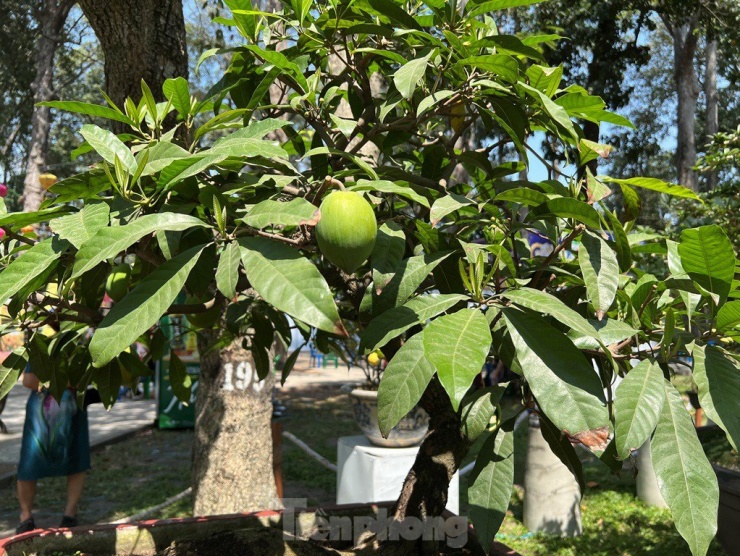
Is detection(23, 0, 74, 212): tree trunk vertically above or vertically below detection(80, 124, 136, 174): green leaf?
above

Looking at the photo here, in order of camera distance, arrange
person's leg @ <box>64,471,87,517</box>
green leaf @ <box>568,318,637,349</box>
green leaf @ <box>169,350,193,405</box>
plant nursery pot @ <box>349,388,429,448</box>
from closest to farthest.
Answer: green leaf @ <box>568,318,637,349</box>
green leaf @ <box>169,350,193,405</box>
plant nursery pot @ <box>349,388,429,448</box>
person's leg @ <box>64,471,87,517</box>

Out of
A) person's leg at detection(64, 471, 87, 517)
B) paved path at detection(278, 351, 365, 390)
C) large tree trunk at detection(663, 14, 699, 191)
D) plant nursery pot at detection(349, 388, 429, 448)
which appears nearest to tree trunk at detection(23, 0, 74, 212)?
paved path at detection(278, 351, 365, 390)

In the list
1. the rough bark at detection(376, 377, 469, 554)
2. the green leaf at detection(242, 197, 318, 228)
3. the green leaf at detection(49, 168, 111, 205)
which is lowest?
the rough bark at detection(376, 377, 469, 554)

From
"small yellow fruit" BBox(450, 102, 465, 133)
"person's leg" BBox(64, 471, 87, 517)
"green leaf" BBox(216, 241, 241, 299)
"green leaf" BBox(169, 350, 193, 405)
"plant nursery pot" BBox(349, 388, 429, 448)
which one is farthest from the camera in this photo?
"person's leg" BBox(64, 471, 87, 517)

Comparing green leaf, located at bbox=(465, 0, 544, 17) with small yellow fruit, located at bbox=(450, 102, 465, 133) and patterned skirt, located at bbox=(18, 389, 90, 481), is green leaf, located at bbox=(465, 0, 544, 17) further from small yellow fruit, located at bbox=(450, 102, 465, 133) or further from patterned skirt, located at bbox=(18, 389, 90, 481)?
patterned skirt, located at bbox=(18, 389, 90, 481)

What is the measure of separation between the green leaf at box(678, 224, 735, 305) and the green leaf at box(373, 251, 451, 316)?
34cm

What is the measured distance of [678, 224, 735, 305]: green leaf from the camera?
0.90m

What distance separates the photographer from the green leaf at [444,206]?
0.97 metres

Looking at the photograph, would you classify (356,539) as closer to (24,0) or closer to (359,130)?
(359,130)

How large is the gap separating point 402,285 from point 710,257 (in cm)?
44

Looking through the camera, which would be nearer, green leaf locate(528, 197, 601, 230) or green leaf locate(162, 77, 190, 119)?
green leaf locate(528, 197, 601, 230)

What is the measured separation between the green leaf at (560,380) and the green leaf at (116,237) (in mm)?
482

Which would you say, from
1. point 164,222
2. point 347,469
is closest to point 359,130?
point 164,222

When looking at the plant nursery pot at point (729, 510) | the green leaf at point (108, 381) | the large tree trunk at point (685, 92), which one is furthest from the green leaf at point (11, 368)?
the large tree trunk at point (685, 92)
